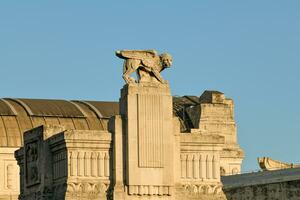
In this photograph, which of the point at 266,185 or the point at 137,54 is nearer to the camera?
the point at 137,54

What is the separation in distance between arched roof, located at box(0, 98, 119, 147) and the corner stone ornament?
4544 centimetres

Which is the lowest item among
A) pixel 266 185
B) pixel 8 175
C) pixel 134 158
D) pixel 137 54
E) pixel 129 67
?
pixel 134 158

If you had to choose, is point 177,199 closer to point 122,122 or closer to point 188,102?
point 122,122

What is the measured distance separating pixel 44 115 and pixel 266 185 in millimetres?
29451

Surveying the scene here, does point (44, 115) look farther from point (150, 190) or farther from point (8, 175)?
point (150, 190)

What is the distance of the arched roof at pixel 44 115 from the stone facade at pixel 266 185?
20219 mm

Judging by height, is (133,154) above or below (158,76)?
below

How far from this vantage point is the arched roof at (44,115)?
108250 millimetres

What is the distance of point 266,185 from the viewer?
290 ft

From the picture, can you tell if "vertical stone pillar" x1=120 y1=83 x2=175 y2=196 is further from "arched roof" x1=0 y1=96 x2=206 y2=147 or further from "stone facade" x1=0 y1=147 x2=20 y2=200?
"arched roof" x1=0 y1=96 x2=206 y2=147

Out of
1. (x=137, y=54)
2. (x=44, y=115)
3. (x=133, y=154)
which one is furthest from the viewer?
(x=44, y=115)

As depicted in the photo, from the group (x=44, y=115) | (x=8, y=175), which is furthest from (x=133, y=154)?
(x=44, y=115)

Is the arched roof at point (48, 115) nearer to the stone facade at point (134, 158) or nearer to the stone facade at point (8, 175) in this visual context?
the stone facade at point (8, 175)

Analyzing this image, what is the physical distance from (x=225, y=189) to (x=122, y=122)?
3446 centimetres
